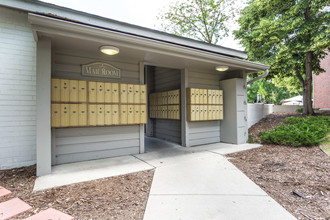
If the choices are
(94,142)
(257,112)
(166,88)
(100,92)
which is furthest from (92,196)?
(257,112)

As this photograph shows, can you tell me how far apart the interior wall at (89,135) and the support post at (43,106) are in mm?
403

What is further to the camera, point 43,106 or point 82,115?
point 82,115

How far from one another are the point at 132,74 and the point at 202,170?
97.9 inches

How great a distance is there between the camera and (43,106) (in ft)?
8.73

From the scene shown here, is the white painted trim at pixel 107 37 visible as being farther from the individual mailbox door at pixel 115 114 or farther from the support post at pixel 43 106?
the individual mailbox door at pixel 115 114

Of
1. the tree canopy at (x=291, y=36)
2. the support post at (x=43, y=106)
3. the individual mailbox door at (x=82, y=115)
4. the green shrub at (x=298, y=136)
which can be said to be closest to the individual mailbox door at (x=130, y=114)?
the individual mailbox door at (x=82, y=115)

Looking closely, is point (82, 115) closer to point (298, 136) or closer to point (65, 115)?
point (65, 115)

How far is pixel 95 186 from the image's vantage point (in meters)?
2.27

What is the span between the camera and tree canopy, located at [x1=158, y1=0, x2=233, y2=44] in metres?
13.1

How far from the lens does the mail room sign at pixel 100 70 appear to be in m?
3.39

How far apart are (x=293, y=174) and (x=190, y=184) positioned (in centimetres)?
169

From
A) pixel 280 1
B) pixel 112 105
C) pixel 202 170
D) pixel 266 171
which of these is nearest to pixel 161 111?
pixel 112 105

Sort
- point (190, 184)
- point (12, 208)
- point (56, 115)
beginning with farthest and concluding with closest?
1. point (56, 115)
2. point (190, 184)
3. point (12, 208)

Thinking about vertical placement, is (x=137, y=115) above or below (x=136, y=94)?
below
